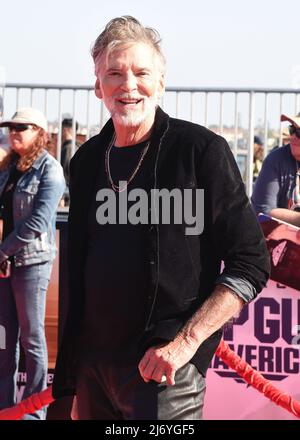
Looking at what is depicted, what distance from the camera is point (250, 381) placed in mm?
4617

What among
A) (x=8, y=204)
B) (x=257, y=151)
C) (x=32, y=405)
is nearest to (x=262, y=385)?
(x=32, y=405)

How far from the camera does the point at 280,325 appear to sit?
212 inches

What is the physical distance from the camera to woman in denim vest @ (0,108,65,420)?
5758 millimetres

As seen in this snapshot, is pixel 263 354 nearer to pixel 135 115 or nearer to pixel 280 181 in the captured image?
pixel 280 181

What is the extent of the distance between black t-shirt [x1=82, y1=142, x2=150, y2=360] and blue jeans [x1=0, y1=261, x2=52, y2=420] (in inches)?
112

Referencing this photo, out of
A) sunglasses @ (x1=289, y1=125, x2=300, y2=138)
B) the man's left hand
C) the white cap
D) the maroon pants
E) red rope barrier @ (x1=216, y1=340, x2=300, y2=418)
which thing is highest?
the white cap

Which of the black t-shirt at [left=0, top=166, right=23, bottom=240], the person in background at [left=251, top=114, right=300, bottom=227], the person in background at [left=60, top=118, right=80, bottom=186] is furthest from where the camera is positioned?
the person in background at [left=60, top=118, right=80, bottom=186]

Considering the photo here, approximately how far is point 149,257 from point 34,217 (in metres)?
3.06

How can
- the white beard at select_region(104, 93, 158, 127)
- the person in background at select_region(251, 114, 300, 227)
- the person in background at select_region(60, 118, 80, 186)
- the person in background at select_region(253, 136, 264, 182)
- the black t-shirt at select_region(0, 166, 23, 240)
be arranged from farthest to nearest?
1. the person in background at select_region(60, 118, 80, 186)
2. the person in background at select_region(253, 136, 264, 182)
3. the black t-shirt at select_region(0, 166, 23, 240)
4. the person in background at select_region(251, 114, 300, 227)
5. the white beard at select_region(104, 93, 158, 127)

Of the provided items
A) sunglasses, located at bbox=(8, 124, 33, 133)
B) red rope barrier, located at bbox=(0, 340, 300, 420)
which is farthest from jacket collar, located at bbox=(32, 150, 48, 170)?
red rope barrier, located at bbox=(0, 340, 300, 420)

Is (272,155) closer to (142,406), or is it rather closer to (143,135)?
(143,135)

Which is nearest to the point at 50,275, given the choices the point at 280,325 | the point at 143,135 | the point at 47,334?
the point at 47,334

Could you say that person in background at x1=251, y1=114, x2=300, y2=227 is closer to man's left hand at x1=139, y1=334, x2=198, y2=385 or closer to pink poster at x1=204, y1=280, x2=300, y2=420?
pink poster at x1=204, y1=280, x2=300, y2=420
